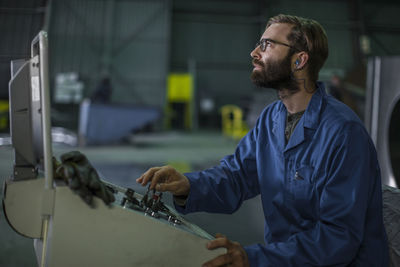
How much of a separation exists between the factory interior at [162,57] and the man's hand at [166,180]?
4781 millimetres

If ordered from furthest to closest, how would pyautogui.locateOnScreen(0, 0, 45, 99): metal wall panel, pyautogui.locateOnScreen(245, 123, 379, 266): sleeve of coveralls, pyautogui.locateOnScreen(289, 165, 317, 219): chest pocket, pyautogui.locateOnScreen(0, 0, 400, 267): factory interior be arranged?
pyautogui.locateOnScreen(0, 0, 45, 99): metal wall panel, pyautogui.locateOnScreen(0, 0, 400, 267): factory interior, pyautogui.locateOnScreen(289, 165, 317, 219): chest pocket, pyautogui.locateOnScreen(245, 123, 379, 266): sleeve of coveralls

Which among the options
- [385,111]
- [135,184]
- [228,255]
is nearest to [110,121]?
[135,184]

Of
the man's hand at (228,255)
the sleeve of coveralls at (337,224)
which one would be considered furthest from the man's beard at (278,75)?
the man's hand at (228,255)

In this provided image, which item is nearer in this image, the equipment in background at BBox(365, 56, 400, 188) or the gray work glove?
the gray work glove

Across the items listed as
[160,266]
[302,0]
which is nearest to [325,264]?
[160,266]

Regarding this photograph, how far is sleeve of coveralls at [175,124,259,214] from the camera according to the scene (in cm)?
112

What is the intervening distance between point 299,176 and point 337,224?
19 cm

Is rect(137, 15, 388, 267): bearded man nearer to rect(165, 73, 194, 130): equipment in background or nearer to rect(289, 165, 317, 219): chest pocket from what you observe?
rect(289, 165, 317, 219): chest pocket

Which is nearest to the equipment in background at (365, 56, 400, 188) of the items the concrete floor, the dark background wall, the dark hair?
the concrete floor

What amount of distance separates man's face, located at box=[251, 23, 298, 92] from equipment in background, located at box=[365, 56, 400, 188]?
56.7 inches

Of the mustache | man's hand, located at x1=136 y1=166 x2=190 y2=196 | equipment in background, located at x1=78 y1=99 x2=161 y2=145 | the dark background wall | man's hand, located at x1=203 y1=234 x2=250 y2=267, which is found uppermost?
the dark background wall

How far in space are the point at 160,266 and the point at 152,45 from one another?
11600 millimetres

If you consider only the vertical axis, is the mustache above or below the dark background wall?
below

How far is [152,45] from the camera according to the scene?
1177cm
